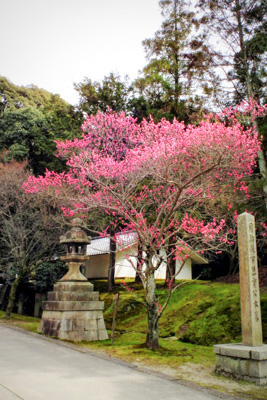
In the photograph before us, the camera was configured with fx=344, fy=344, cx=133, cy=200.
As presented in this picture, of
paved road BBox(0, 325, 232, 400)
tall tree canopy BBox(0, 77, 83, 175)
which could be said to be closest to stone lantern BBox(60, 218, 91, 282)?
paved road BBox(0, 325, 232, 400)

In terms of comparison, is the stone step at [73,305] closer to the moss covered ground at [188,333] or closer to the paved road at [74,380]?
the moss covered ground at [188,333]

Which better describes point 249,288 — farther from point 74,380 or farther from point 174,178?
point 174,178

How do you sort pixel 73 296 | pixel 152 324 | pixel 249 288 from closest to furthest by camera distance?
pixel 249 288 < pixel 152 324 < pixel 73 296

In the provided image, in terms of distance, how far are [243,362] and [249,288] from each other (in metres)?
1.29

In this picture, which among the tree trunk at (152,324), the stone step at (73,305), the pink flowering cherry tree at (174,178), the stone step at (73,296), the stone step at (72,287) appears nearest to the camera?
the tree trunk at (152,324)

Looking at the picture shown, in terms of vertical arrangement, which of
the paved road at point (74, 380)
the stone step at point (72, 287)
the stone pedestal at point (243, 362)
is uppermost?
the stone step at point (72, 287)

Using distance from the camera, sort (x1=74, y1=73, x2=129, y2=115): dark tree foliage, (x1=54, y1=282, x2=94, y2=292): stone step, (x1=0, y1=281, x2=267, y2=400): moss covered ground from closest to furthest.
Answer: (x1=0, y1=281, x2=267, y2=400): moss covered ground < (x1=54, y1=282, x2=94, y2=292): stone step < (x1=74, y1=73, x2=129, y2=115): dark tree foliage

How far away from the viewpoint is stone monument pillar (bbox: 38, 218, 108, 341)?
386 inches

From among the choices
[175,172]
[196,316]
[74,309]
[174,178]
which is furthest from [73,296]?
[175,172]

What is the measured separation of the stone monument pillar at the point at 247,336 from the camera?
5695 mm

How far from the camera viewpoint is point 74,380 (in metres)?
5.36

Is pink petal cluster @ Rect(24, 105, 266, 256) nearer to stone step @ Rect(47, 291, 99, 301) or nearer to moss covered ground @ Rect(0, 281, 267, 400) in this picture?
moss covered ground @ Rect(0, 281, 267, 400)

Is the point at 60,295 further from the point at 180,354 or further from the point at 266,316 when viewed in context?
the point at 266,316

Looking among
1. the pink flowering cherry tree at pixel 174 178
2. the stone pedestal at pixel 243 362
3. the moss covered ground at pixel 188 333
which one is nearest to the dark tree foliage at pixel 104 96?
the pink flowering cherry tree at pixel 174 178
